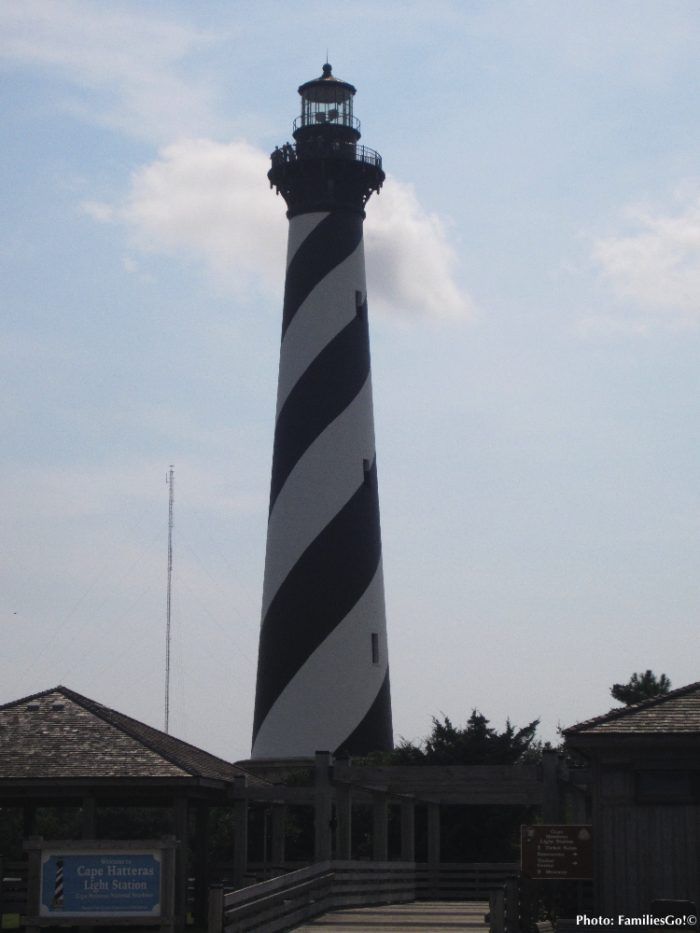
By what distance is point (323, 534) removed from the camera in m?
36.4

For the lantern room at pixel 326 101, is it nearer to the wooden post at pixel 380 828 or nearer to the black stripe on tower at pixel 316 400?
the black stripe on tower at pixel 316 400

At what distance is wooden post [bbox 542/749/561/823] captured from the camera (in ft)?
76.3

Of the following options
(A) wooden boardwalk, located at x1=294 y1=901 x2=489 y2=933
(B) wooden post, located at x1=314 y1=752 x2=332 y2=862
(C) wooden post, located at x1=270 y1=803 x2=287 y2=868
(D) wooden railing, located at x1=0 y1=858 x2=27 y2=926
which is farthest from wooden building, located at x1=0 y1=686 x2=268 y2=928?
(A) wooden boardwalk, located at x1=294 y1=901 x2=489 y2=933

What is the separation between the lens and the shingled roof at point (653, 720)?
810 inches

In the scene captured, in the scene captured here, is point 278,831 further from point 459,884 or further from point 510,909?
point 510,909

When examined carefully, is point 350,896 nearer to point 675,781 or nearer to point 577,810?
point 577,810

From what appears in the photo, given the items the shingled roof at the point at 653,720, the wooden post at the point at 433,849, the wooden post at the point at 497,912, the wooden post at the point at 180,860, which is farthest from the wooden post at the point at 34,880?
the wooden post at the point at 433,849

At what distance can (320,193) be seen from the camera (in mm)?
38219

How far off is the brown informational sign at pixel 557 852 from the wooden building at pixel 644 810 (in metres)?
0.27

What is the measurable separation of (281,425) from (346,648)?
562cm

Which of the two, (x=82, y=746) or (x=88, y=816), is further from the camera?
(x=82, y=746)

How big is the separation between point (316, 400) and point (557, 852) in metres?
17.9

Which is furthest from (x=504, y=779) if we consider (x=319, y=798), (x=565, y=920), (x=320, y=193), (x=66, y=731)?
(x=320, y=193)

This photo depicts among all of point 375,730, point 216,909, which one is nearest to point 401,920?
point 216,909
